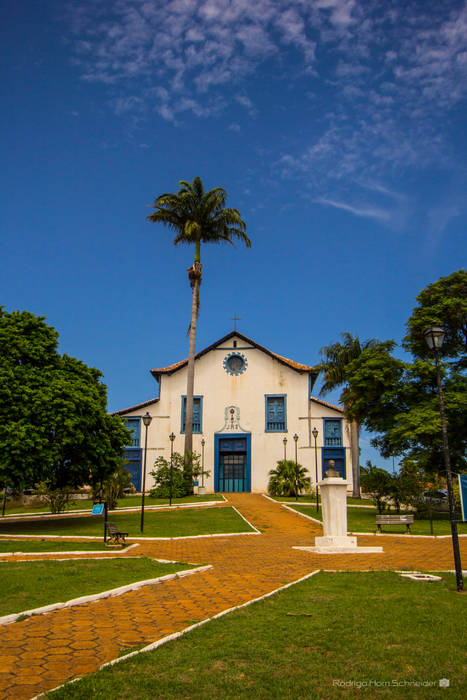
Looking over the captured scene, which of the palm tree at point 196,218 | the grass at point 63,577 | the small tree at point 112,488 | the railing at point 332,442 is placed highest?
the palm tree at point 196,218

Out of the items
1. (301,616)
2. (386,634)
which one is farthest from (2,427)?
(386,634)

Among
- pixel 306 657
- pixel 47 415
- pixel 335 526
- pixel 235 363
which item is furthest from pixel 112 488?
pixel 306 657

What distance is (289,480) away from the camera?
1235 inches

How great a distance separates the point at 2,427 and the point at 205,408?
21.9m

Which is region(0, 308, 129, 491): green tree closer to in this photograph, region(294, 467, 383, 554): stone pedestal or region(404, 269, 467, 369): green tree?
region(294, 467, 383, 554): stone pedestal

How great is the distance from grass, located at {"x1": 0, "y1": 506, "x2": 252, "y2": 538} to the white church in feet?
42.6

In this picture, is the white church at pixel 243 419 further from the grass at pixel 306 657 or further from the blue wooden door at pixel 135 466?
the grass at pixel 306 657

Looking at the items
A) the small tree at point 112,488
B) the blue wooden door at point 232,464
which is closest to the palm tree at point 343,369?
the blue wooden door at point 232,464

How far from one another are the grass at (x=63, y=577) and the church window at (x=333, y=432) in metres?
26.7

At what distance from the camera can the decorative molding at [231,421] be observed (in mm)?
36031

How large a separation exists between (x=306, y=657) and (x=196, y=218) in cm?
3256

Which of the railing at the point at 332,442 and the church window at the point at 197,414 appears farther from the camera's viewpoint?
the church window at the point at 197,414

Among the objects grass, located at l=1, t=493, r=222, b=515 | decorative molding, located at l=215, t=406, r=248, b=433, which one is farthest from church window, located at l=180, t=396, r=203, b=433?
grass, located at l=1, t=493, r=222, b=515

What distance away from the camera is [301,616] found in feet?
18.8
